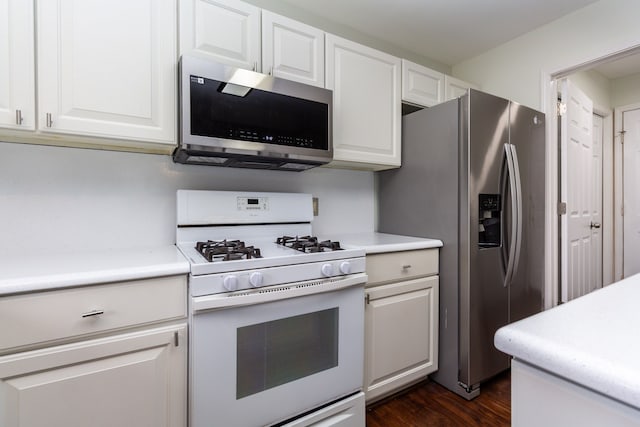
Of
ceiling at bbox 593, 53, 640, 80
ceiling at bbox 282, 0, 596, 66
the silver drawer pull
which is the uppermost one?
ceiling at bbox 593, 53, 640, 80

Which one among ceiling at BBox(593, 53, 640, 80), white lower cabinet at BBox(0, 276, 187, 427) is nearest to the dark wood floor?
white lower cabinet at BBox(0, 276, 187, 427)

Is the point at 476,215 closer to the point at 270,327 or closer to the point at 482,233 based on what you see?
the point at 482,233

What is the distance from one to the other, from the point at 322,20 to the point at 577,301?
7.22ft

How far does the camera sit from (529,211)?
2025 millimetres

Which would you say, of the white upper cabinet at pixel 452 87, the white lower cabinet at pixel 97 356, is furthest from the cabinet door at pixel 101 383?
the white upper cabinet at pixel 452 87

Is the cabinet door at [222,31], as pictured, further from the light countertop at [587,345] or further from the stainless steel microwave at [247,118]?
the light countertop at [587,345]

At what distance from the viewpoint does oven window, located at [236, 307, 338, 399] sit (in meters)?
1.25

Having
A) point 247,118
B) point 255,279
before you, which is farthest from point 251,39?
point 255,279

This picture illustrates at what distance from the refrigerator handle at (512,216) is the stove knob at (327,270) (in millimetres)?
1169

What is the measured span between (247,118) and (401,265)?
1.09 meters

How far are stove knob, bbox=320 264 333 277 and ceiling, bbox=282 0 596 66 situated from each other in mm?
1683

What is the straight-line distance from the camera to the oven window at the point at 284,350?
4.09 feet

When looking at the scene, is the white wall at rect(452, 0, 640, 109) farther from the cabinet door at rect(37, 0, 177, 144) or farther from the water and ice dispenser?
the cabinet door at rect(37, 0, 177, 144)

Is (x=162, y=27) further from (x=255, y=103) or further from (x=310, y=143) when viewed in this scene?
(x=310, y=143)
